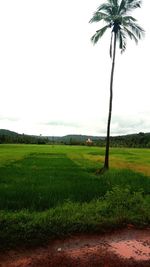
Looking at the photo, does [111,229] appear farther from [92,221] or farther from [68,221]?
[68,221]

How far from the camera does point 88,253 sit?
7500mm

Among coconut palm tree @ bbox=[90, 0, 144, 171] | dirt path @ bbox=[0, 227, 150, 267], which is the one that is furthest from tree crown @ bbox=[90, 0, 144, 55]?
dirt path @ bbox=[0, 227, 150, 267]

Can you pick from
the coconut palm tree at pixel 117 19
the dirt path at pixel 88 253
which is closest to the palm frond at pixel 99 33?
the coconut palm tree at pixel 117 19

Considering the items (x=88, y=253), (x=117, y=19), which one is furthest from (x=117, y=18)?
(x=88, y=253)

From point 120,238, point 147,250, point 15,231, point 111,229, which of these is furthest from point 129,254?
point 15,231

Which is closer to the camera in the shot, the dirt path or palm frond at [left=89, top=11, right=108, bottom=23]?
the dirt path

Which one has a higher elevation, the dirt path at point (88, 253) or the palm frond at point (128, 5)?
the palm frond at point (128, 5)

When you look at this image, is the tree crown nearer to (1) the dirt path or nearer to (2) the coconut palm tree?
(2) the coconut palm tree

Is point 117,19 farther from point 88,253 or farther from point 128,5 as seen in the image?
point 88,253

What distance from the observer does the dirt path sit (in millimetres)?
7004

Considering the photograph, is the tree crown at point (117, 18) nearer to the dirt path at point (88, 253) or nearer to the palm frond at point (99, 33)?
the palm frond at point (99, 33)

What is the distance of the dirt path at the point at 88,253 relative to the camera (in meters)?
7.00

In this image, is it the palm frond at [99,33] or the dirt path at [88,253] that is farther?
the palm frond at [99,33]

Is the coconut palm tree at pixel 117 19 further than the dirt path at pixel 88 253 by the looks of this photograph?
Yes
